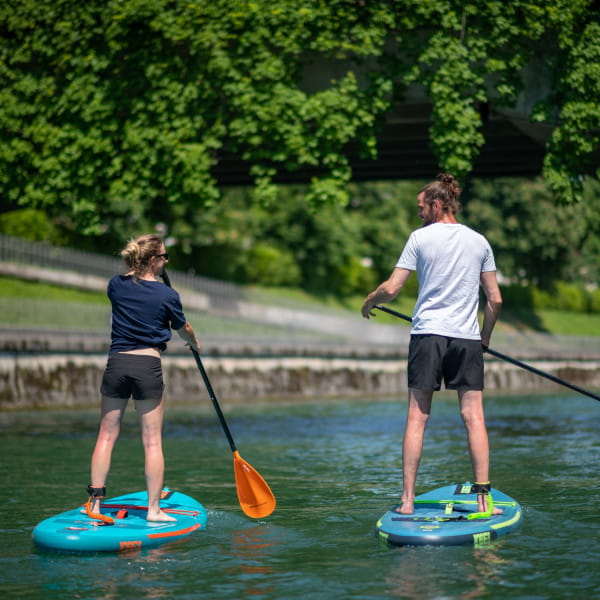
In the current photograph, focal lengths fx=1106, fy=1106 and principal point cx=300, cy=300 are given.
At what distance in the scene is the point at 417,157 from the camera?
2008 centimetres

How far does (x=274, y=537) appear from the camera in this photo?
759 cm

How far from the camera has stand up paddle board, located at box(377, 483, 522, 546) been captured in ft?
23.0

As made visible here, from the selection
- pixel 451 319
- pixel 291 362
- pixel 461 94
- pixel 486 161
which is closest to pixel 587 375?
pixel 291 362

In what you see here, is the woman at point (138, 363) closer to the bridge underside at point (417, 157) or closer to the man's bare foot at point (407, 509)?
the man's bare foot at point (407, 509)

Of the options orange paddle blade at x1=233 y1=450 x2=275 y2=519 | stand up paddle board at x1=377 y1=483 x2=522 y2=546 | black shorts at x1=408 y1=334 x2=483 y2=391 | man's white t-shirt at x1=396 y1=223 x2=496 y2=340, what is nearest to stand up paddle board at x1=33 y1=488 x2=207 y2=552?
orange paddle blade at x1=233 y1=450 x2=275 y2=519

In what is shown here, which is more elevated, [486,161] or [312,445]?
[486,161]

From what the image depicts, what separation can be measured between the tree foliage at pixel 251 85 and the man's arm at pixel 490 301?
24.3ft

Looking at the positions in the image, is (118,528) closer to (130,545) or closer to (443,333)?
(130,545)

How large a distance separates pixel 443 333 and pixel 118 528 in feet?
8.28

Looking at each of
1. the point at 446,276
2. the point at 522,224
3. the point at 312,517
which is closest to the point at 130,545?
the point at 312,517

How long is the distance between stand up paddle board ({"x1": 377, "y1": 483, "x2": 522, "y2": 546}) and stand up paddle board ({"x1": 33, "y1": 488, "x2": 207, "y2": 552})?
1398 millimetres

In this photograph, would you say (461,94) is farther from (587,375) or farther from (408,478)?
(587,375)

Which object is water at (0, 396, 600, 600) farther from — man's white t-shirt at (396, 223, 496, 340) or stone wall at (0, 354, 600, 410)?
stone wall at (0, 354, 600, 410)

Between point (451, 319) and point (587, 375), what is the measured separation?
30220mm
